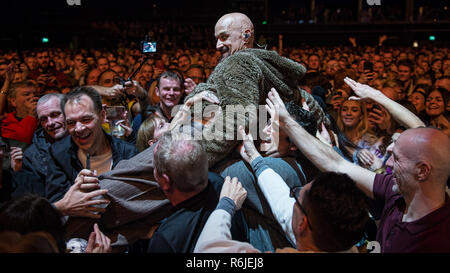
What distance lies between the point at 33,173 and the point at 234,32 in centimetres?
129

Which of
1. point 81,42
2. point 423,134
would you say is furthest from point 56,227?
point 81,42

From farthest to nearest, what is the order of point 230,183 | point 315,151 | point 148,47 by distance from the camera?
point 148,47 → point 315,151 → point 230,183

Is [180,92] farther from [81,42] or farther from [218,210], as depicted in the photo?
[81,42]

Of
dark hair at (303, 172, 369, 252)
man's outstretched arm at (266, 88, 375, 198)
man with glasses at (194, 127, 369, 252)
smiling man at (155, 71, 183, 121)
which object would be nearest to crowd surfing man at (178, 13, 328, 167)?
man's outstretched arm at (266, 88, 375, 198)

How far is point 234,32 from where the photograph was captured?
2.12 m

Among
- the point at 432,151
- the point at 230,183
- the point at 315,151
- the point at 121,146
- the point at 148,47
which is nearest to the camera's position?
the point at 432,151

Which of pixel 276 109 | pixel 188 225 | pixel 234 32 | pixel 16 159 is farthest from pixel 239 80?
pixel 16 159

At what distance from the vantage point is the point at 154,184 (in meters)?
1.68

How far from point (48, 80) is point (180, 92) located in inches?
100

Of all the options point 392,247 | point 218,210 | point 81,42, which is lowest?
point 392,247

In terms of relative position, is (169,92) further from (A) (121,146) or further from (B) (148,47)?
(A) (121,146)

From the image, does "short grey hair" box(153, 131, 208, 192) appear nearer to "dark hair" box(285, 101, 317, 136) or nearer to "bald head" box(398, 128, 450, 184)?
"dark hair" box(285, 101, 317, 136)

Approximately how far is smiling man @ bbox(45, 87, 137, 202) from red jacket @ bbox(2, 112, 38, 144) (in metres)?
1.05

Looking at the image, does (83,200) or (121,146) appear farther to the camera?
(121,146)
